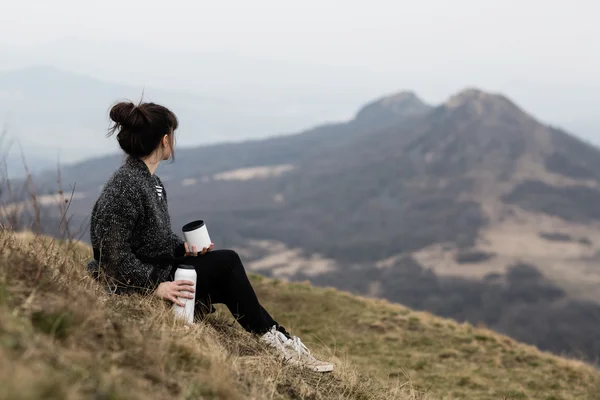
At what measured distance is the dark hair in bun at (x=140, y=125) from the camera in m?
4.55

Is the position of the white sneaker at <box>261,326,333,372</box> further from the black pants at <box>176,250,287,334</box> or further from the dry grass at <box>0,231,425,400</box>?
the dry grass at <box>0,231,425,400</box>

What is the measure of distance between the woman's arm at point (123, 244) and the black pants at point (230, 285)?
37cm

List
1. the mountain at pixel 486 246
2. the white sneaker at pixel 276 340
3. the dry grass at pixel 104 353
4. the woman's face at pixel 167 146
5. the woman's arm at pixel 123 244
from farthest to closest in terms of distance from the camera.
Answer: the mountain at pixel 486 246
the white sneaker at pixel 276 340
the woman's face at pixel 167 146
the woman's arm at pixel 123 244
the dry grass at pixel 104 353

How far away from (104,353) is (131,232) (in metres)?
1.76

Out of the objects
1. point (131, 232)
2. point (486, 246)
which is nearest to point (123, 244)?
point (131, 232)

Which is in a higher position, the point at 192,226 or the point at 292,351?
the point at 192,226

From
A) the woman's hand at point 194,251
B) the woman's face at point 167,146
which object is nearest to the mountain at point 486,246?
the woman's hand at point 194,251

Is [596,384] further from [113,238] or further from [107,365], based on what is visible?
[107,365]

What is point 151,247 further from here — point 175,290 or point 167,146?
point 167,146

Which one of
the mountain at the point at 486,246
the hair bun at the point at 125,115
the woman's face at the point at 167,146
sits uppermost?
the hair bun at the point at 125,115

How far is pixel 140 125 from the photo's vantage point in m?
4.60

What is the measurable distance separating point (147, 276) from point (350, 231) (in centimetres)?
19167

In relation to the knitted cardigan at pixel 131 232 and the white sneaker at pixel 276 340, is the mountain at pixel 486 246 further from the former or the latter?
the knitted cardigan at pixel 131 232

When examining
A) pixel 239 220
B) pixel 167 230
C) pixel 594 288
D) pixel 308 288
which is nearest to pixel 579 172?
pixel 594 288
